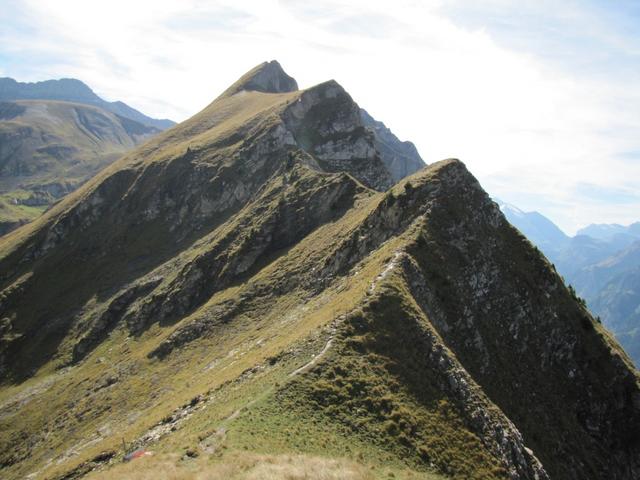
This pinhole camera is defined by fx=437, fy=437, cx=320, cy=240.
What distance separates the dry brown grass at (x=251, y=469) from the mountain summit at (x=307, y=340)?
0.66 feet

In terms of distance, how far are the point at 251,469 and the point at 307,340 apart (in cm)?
1902

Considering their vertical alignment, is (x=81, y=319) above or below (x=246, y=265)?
below

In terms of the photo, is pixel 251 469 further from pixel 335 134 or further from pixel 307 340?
pixel 335 134

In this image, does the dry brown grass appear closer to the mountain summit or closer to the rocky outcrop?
the mountain summit

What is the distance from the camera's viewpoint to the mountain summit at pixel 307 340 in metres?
36.8

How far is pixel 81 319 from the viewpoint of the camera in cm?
10469

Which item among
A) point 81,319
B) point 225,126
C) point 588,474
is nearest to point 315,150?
point 225,126

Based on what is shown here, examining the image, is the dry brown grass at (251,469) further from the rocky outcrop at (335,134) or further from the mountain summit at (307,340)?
the rocky outcrop at (335,134)

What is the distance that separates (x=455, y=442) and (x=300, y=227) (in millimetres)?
60816

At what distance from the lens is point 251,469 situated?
27672 millimetres

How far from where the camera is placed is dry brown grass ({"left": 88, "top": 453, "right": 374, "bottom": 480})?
2675 centimetres

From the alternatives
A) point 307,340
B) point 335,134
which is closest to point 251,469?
point 307,340

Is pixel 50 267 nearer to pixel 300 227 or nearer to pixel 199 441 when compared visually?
pixel 300 227

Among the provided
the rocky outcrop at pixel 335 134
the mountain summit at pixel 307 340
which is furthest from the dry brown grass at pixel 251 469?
the rocky outcrop at pixel 335 134
